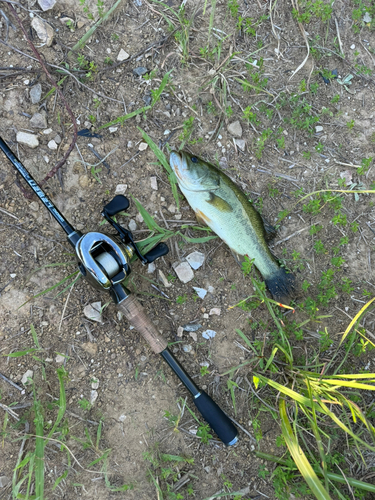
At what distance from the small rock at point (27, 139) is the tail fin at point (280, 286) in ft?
7.82

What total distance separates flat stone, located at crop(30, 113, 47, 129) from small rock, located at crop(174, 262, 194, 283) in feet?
5.65

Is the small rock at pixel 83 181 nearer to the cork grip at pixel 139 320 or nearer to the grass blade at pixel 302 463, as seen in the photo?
the cork grip at pixel 139 320

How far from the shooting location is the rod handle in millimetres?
2877

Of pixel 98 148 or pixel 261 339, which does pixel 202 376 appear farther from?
pixel 98 148

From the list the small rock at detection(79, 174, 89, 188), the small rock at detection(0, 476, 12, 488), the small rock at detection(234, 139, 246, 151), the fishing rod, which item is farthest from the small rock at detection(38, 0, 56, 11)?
the small rock at detection(0, 476, 12, 488)

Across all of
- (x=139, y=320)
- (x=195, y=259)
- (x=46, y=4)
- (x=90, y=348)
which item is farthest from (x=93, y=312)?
(x=46, y=4)

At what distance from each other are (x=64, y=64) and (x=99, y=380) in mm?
2777

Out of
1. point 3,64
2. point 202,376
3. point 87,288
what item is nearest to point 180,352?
point 202,376

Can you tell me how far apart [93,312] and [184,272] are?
33.9 inches

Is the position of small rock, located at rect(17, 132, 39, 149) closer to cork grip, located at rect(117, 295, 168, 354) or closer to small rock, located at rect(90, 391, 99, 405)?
cork grip, located at rect(117, 295, 168, 354)

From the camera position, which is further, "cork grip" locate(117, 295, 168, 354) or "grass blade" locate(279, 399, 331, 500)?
"cork grip" locate(117, 295, 168, 354)

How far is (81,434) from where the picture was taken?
2.96 m

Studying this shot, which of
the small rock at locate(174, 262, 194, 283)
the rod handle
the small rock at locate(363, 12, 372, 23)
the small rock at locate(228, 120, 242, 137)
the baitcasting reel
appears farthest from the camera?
the small rock at locate(363, 12, 372, 23)

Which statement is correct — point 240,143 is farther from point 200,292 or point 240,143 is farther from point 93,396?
point 93,396
